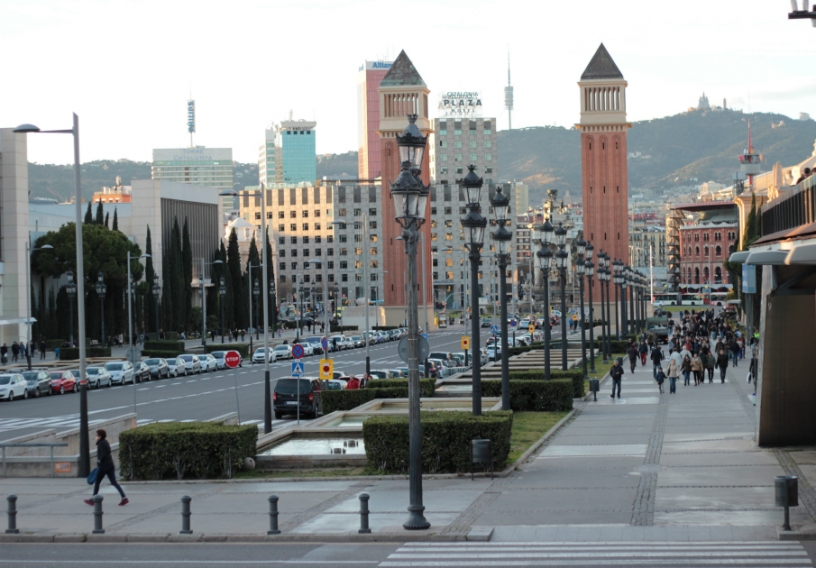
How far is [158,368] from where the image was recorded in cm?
6219

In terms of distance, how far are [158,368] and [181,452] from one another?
4160 cm

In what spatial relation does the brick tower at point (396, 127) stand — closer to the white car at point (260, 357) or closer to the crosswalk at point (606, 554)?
the white car at point (260, 357)

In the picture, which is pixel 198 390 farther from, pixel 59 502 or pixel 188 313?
pixel 188 313

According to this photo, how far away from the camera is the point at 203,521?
17.2 meters

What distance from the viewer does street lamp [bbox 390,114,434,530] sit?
1591cm

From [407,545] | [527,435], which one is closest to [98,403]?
[527,435]

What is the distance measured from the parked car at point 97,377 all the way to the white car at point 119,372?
2.18 ft

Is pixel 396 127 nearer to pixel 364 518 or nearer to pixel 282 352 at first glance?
pixel 282 352

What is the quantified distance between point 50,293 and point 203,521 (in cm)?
7223

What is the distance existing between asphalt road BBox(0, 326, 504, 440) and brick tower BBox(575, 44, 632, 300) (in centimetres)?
6496

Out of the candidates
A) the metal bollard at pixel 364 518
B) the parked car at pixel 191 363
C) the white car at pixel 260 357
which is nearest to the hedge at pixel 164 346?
the white car at pixel 260 357

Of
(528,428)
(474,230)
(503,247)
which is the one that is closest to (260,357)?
Result: (528,428)

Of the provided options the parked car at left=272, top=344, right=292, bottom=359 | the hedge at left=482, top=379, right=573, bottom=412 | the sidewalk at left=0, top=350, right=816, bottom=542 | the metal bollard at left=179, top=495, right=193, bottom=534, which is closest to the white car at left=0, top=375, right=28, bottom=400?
the hedge at left=482, top=379, right=573, bottom=412

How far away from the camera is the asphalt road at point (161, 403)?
37.0 m
